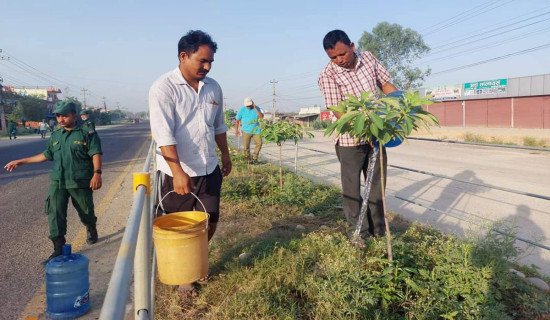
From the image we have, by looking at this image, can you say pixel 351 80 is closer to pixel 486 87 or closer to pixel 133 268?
Result: pixel 133 268

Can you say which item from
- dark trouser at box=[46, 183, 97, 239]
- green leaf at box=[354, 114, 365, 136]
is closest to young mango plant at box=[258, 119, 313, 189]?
dark trouser at box=[46, 183, 97, 239]

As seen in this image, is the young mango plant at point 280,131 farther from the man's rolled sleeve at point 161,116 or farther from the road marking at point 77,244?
the man's rolled sleeve at point 161,116

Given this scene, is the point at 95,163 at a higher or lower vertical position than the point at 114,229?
higher

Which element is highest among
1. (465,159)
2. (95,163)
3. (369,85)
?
(369,85)

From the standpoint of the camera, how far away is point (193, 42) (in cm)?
265

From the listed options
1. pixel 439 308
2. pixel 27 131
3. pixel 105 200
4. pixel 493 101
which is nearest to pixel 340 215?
pixel 439 308

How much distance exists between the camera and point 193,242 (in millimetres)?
2443

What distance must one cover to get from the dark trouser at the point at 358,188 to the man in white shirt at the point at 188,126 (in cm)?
121

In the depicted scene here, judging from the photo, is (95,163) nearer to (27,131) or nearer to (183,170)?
(183,170)

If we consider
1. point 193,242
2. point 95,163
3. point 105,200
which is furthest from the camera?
point 105,200

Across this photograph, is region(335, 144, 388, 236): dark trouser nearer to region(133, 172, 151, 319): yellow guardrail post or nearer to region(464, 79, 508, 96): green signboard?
region(133, 172, 151, 319): yellow guardrail post

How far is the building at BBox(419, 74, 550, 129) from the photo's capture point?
3052 cm

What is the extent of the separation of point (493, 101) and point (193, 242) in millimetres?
38441

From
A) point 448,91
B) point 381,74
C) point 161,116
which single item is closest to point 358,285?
Result: point 161,116
